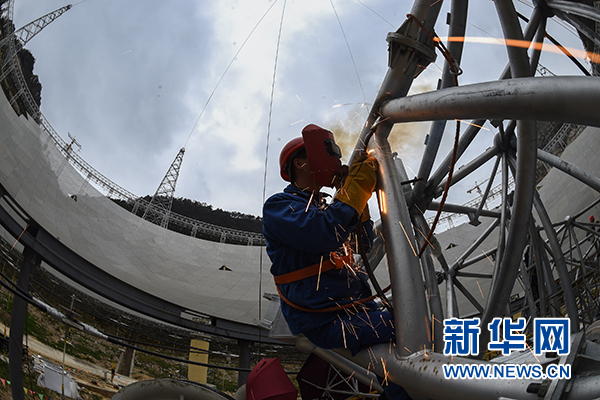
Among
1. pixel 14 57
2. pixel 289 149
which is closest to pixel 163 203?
pixel 14 57

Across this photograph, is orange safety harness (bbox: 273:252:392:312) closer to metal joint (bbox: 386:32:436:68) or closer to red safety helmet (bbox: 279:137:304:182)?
red safety helmet (bbox: 279:137:304:182)

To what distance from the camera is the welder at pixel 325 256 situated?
2508mm

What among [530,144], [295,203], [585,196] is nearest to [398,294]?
[295,203]

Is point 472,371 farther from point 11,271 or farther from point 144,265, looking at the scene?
point 144,265

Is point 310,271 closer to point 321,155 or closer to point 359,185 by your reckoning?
point 359,185

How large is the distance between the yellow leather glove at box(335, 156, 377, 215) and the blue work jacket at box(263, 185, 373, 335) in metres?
0.05

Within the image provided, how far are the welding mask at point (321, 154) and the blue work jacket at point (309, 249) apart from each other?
0.86 ft

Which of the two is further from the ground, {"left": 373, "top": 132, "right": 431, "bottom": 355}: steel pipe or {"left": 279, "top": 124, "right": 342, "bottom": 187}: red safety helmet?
{"left": 279, "top": 124, "right": 342, "bottom": 187}: red safety helmet

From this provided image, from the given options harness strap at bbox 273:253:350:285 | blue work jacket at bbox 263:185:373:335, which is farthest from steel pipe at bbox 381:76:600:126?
harness strap at bbox 273:253:350:285

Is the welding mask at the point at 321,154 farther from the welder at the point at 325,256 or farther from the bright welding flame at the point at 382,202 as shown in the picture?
the bright welding flame at the point at 382,202

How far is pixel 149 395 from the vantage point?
3.65 metres

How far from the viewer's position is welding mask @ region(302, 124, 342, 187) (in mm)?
2740

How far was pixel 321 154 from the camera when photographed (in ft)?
9.04

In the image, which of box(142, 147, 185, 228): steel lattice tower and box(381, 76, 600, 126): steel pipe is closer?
box(381, 76, 600, 126): steel pipe
